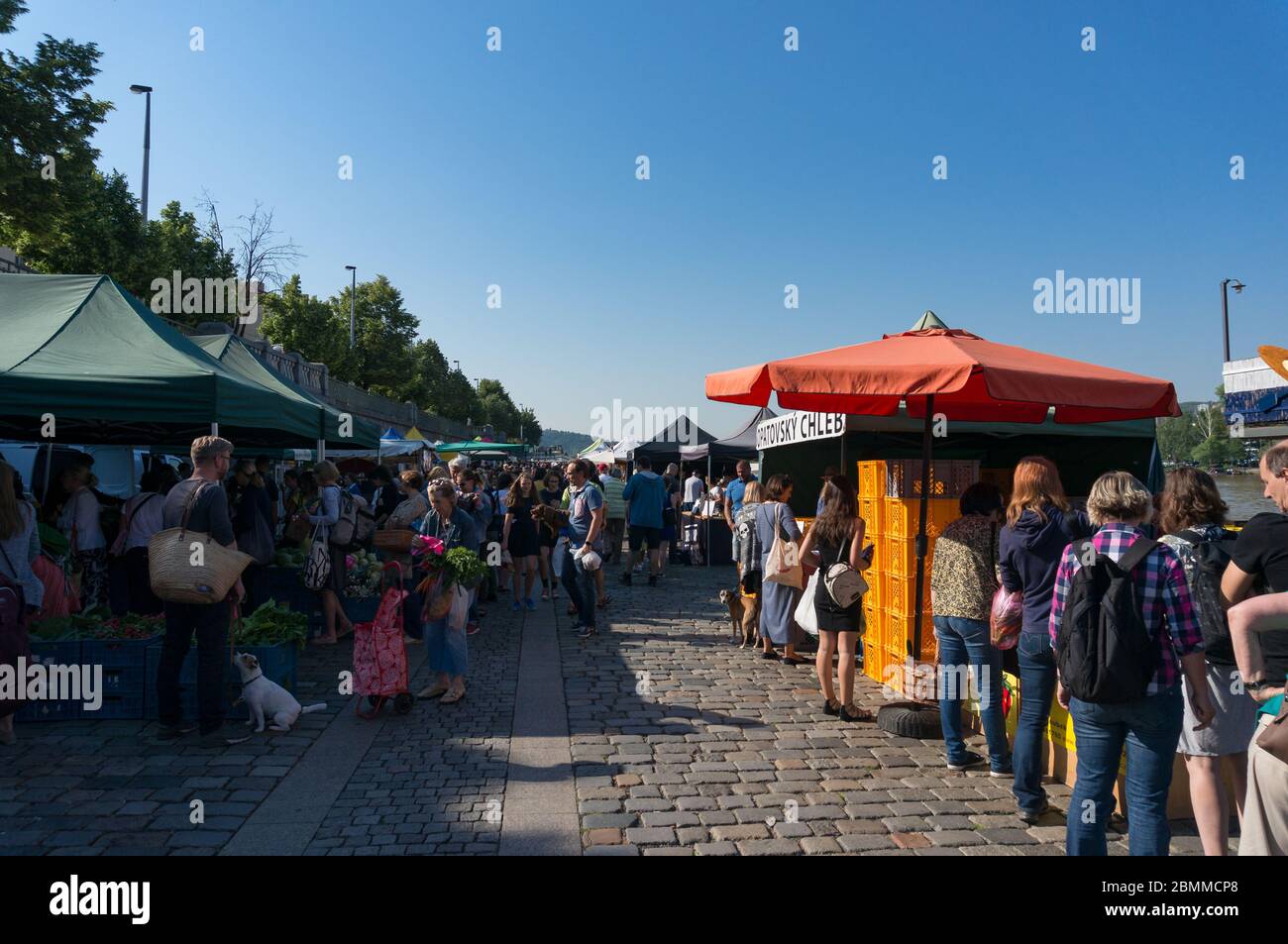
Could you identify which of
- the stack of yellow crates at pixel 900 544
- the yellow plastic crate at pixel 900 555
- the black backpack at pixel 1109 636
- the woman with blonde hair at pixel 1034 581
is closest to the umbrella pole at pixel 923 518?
the stack of yellow crates at pixel 900 544

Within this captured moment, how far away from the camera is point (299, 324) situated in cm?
4141

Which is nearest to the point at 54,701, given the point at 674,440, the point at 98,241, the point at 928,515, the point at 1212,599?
the point at 928,515

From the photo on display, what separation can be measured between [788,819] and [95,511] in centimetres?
733

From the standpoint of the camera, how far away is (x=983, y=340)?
6.01m

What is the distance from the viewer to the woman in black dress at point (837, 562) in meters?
5.83

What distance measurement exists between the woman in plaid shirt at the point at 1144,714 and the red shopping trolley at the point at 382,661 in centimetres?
453

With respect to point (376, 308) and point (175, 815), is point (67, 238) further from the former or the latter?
point (376, 308)

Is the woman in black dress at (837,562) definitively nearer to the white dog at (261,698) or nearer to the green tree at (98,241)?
the white dog at (261,698)

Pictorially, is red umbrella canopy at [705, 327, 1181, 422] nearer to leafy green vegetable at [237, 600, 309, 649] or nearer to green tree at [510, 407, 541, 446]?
leafy green vegetable at [237, 600, 309, 649]

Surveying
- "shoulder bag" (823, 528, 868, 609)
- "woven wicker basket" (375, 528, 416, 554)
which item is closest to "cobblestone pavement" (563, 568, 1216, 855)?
"shoulder bag" (823, 528, 868, 609)

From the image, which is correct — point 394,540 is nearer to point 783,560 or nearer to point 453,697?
point 453,697

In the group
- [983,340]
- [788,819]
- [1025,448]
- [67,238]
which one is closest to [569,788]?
[788,819]

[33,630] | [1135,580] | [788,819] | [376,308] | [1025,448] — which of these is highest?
[376,308]

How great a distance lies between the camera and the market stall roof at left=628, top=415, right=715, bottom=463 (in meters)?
19.6
